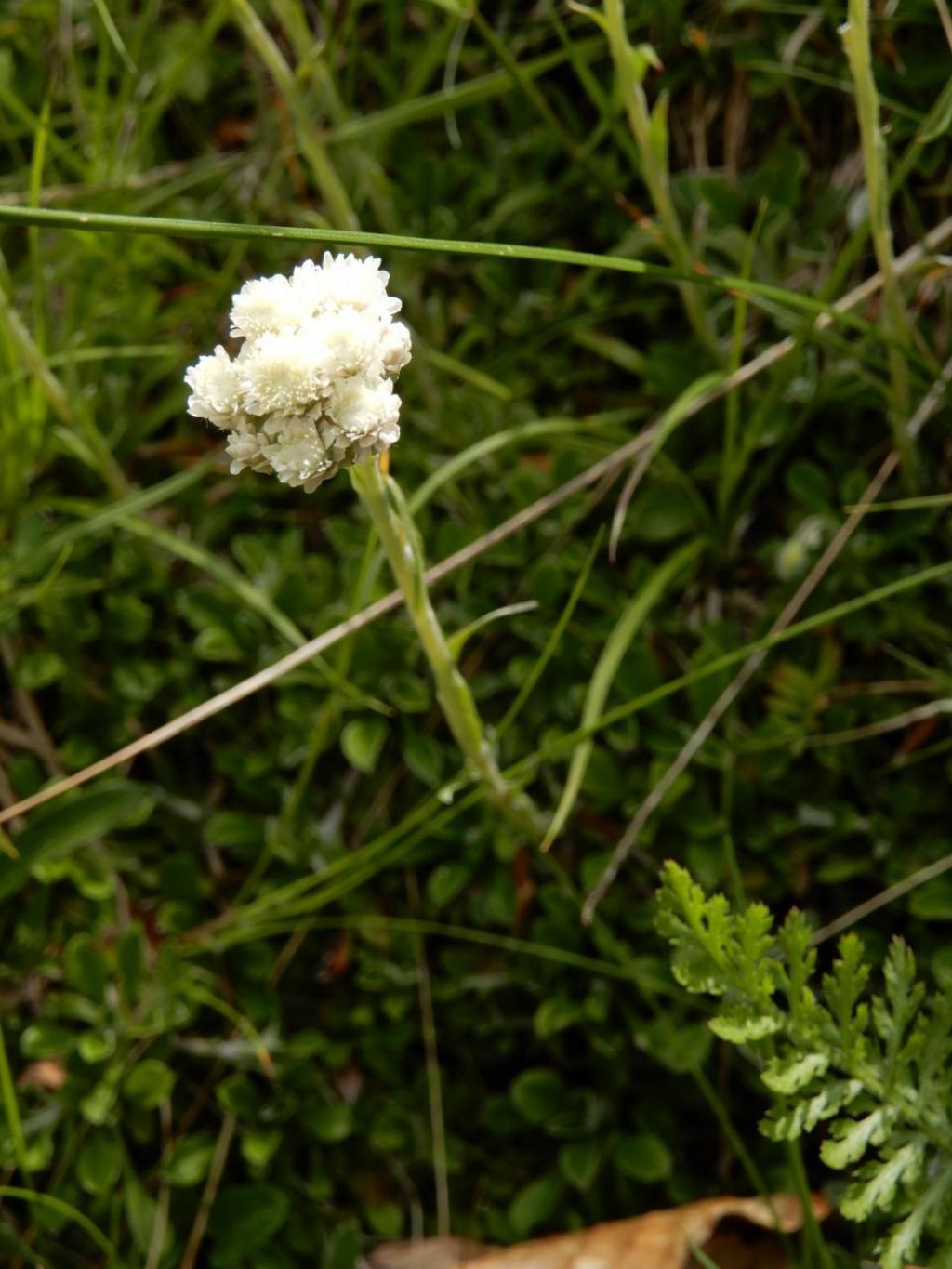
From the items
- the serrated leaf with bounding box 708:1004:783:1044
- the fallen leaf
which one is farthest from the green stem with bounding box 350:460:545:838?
the fallen leaf

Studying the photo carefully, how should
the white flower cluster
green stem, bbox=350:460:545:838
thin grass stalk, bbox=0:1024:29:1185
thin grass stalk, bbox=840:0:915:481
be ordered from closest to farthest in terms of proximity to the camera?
the white flower cluster
green stem, bbox=350:460:545:838
thin grass stalk, bbox=840:0:915:481
thin grass stalk, bbox=0:1024:29:1185

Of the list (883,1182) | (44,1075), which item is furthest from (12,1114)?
(883,1182)

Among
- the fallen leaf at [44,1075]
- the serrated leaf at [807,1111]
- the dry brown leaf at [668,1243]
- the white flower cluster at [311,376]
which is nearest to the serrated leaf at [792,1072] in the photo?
the serrated leaf at [807,1111]

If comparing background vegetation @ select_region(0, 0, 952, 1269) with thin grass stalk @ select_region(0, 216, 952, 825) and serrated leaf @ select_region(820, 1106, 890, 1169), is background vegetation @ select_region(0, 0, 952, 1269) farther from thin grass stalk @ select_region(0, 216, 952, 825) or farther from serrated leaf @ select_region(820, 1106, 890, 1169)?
serrated leaf @ select_region(820, 1106, 890, 1169)

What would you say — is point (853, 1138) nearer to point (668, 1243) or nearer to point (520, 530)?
point (668, 1243)

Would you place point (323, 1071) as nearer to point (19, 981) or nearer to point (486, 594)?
point (19, 981)

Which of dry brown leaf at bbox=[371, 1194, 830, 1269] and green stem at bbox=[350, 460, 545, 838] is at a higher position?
green stem at bbox=[350, 460, 545, 838]
